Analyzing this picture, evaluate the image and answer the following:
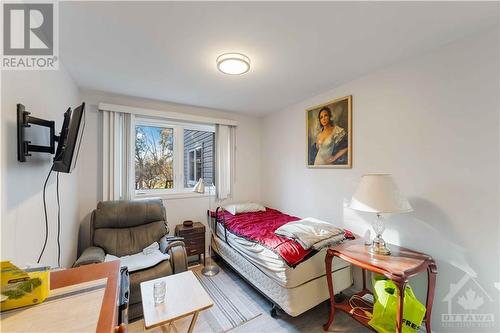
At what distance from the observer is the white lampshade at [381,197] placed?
1.66m

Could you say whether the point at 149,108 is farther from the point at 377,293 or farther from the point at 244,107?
the point at 377,293

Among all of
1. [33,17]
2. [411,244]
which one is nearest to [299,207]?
[411,244]

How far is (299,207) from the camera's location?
3143 millimetres

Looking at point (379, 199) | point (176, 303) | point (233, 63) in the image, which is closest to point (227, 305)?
point (176, 303)

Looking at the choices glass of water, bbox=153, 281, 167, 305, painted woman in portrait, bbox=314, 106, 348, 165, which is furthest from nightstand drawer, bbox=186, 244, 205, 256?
painted woman in portrait, bbox=314, 106, 348, 165

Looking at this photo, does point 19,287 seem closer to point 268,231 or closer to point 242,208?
point 268,231

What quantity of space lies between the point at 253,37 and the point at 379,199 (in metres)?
1.65

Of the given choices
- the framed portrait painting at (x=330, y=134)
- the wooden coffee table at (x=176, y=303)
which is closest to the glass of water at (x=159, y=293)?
the wooden coffee table at (x=176, y=303)

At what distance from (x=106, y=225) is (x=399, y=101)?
11.4 ft

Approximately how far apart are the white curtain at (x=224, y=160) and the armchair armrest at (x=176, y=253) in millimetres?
1224

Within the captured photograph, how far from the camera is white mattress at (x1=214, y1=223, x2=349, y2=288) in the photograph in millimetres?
1816

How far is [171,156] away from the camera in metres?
3.32

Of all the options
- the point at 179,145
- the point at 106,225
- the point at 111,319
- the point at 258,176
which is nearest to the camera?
the point at 111,319

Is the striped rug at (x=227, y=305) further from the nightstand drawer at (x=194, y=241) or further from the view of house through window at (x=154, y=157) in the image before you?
the view of house through window at (x=154, y=157)
